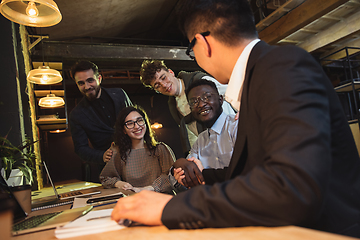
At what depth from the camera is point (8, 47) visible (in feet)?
12.3

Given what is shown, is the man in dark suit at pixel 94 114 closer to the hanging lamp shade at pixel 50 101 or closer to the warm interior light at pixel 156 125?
the hanging lamp shade at pixel 50 101

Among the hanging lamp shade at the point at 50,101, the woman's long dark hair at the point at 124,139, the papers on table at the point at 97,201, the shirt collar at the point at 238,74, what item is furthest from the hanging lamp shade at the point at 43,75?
the shirt collar at the point at 238,74

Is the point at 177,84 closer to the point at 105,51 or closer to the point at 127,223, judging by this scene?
the point at 127,223

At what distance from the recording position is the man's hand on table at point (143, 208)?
58cm

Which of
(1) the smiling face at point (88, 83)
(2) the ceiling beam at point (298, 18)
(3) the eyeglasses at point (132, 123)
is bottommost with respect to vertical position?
(3) the eyeglasses at point (132, 123)

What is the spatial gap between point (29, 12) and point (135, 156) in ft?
5.15

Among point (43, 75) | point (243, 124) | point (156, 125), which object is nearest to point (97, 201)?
point (243, 124)

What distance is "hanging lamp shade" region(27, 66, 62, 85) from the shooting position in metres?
3.89

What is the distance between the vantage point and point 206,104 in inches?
88.3

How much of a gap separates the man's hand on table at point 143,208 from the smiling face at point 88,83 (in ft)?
9.13

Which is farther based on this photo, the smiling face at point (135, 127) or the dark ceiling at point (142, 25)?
the dark ceiling at point (142, 25)

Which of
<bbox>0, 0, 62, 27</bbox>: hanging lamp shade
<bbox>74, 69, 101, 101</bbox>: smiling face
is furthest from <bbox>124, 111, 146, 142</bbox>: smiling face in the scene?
<bbox>0, 0, 62, 27</bbox>: hanging lamp shade

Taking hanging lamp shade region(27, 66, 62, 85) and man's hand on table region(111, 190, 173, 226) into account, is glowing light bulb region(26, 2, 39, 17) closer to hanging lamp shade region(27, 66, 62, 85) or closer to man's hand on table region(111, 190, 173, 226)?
hanging lamp shade region(27, 66, 62, 85)

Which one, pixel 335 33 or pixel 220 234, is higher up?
pixel 335 33
